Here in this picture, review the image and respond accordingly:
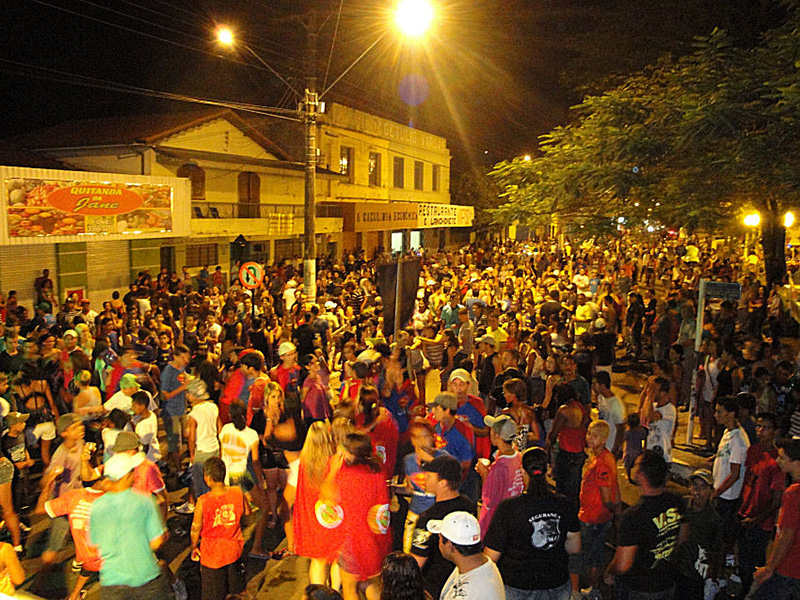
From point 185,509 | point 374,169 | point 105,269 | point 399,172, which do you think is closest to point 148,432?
point 185,509

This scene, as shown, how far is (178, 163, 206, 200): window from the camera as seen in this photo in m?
21.0

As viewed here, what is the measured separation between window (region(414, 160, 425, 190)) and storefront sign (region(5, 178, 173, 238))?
23.8 m

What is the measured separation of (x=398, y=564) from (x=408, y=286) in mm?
7745

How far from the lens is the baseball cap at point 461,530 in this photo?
3609 mm

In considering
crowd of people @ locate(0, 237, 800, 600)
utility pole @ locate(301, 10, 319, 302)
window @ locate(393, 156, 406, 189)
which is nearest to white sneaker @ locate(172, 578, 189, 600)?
crowd of people @ locate(0, 237, 800, 600)

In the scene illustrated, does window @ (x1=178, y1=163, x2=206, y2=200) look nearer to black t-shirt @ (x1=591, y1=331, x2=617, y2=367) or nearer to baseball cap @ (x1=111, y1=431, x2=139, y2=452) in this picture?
black t-shirt @ (x1=591, y1=331, x2=617, y2=367)

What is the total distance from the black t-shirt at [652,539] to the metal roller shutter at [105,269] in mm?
16791

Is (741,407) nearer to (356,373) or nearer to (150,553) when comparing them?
(356,373)

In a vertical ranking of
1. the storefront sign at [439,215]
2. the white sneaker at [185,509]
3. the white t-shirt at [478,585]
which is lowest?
the white sneaker at [185,509]

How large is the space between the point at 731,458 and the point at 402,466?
3160mm

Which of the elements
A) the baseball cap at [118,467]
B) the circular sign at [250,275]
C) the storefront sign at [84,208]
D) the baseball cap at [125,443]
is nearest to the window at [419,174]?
the storefront sign at [84,208]

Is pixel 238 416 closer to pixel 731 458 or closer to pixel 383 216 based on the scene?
pixel 731 458

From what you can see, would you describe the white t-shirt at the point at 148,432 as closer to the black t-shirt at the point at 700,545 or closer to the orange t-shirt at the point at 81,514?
the orange t-shirt at the point at 81,514

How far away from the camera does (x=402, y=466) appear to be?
732 cm
